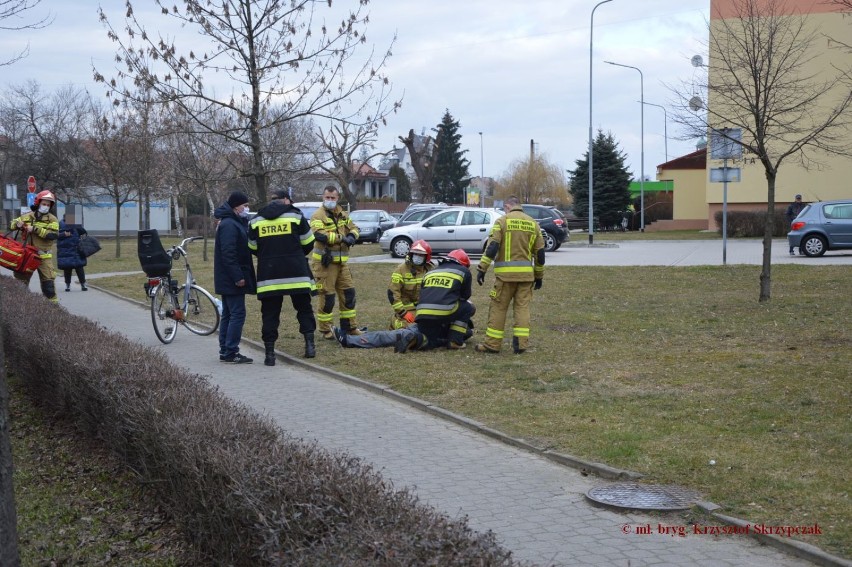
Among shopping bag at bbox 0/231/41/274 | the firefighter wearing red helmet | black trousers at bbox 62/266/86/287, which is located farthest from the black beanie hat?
black trousers at bbox 62/266/86/287

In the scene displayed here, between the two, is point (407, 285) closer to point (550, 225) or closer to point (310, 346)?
point (310, 346)

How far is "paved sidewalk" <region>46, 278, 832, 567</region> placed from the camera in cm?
490

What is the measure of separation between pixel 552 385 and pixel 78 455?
4.39m

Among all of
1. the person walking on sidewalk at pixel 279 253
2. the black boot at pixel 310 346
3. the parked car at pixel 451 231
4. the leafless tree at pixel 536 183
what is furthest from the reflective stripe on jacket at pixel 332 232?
the leafless tree at pixel 536 183

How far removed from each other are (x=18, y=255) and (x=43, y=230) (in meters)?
0.53

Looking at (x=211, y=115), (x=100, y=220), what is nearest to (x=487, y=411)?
(x=211, y=115)

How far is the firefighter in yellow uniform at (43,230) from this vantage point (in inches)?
582

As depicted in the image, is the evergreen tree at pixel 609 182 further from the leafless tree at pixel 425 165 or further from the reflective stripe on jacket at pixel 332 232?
the reflective stripe on jacket at pixel 332 232

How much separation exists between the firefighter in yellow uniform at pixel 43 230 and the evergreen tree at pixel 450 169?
72626 millimetres

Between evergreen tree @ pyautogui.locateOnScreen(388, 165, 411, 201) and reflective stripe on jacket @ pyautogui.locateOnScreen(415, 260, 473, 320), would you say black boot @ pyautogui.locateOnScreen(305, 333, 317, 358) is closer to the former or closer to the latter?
reflective stripe on jacket @ pyautogui.locateOnScreen(415, 260, 473, 320)

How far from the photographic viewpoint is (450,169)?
87.9 m

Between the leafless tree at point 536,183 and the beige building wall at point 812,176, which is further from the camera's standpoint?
the leafless tree at point 536,183

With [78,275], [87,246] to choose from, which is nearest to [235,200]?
[87,246]

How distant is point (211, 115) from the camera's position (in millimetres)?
15258
